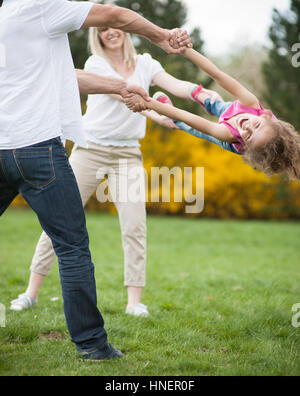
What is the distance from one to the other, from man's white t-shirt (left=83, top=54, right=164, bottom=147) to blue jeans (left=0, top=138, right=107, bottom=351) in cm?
123

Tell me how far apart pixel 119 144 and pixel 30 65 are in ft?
4.74

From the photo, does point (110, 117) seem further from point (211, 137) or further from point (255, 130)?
point (255, 130)

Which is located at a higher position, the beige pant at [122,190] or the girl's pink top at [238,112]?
the girl's pink top at [238,112]

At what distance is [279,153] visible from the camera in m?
2.89

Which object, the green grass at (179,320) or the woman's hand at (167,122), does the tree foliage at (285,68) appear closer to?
the green grass at (179,320)

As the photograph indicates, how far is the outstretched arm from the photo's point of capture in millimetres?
2801

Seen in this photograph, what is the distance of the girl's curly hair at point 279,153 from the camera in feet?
9.34

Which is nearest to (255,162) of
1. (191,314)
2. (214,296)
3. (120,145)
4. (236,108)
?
(236,108)

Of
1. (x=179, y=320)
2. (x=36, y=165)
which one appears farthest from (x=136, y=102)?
(x=179, y=320)

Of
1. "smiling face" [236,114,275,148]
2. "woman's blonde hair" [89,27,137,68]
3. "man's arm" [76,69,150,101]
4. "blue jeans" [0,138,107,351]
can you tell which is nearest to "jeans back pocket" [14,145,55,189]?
"blue jeans" [0,138,107,351]

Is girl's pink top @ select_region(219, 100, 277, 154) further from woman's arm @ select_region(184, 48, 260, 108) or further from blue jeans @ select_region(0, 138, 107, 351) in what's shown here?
blue jeans @ select_region(0, 138, 107, 351)

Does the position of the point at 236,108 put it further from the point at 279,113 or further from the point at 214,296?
the point at 279,113

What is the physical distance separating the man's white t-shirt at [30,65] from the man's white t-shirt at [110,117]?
1.24 m

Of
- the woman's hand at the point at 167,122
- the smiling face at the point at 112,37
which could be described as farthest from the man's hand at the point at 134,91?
the smiling face at the point at 112,37
